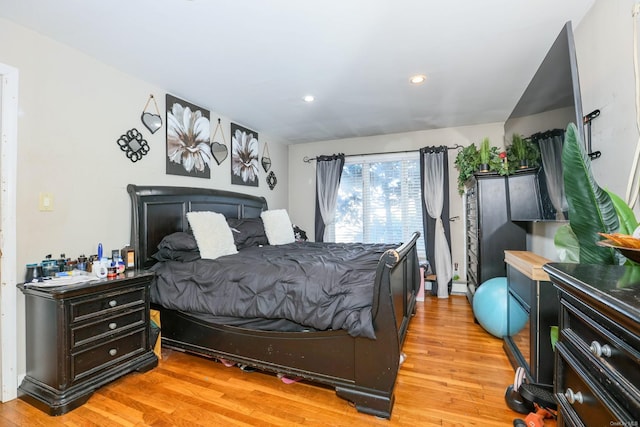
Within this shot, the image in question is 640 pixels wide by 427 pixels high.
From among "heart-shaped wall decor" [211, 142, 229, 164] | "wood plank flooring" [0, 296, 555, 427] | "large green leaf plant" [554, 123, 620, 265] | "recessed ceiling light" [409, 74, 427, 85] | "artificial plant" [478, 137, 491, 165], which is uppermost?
"recessed ceiling light" [409, 74, 427, 85]

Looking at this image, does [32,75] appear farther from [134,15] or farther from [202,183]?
[202,183]

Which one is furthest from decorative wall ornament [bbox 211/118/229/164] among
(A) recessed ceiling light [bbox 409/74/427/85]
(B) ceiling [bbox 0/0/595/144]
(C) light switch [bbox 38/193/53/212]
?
(A) recessed ceiling light [bbox 409/74/427/85]

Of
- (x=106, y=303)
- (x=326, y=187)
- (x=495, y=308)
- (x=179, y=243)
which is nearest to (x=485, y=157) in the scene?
(x=495, y=308)

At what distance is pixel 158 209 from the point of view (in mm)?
2770

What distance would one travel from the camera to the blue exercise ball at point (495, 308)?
2.47 meters

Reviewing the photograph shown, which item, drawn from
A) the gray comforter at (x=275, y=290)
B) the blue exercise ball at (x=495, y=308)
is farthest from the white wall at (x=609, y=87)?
the gray comforter at (x=275, y=290)

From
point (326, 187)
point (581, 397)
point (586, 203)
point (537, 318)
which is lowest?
point (537, 318)

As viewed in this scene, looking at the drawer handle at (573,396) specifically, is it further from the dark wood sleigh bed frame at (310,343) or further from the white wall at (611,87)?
the white wall at (611,87)

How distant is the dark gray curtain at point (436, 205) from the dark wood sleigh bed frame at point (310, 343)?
192cm

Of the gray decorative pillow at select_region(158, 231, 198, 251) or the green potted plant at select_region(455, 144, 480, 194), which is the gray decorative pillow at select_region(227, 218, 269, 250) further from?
the green potted plant at select_region(455, 144, 480, 194)

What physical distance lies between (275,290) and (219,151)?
2384mm

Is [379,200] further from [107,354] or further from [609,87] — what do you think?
[107,354]

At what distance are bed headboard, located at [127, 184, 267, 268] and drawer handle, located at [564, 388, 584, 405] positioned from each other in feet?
9.41

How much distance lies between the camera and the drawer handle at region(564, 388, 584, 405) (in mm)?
840
